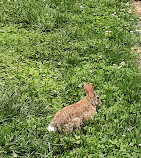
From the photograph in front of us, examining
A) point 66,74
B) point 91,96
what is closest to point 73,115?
point 91,96

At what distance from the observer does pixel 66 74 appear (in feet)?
21.5

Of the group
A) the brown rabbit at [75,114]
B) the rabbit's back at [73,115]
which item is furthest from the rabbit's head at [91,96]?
the rabbit's back at [73,115]

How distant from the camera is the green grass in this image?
484cm

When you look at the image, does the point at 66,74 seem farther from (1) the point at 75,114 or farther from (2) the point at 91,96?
(1) the point at 75,114

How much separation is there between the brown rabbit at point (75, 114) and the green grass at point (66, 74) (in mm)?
110

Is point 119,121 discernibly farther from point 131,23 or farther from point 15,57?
point 131,23

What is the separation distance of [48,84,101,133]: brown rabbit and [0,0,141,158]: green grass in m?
0.11

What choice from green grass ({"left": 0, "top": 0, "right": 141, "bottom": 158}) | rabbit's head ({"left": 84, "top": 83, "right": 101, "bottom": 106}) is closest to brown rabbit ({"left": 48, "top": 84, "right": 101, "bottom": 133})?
rabbit's head ({"left": 84, "top": 83, "right": 101, "bottom": 106})

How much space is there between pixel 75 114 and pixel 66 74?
159 cm

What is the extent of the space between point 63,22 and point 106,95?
298 cm

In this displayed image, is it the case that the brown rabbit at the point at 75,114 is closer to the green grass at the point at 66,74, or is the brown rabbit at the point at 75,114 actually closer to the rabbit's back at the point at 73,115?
the rabbit's back at the point at 73,115

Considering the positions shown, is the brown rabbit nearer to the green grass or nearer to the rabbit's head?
the rabbit's head

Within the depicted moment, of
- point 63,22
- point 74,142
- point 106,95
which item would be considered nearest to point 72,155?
point 74,142

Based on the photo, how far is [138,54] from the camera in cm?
727
